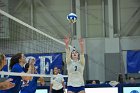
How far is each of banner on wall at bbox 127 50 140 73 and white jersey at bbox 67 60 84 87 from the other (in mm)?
8528

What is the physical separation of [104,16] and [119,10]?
30.5 inches

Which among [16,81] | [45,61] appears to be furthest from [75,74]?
[45,61]

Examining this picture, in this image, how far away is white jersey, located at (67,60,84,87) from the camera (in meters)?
7.62

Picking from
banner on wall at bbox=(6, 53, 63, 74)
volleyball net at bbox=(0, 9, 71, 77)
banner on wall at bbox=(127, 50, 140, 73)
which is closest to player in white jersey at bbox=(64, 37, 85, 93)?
banner on wall at bbox=(6, 53, 63, 74)

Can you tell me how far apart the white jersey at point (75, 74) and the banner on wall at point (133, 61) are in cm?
853

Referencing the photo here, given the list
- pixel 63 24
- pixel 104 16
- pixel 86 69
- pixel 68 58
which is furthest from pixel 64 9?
pixel 68 58

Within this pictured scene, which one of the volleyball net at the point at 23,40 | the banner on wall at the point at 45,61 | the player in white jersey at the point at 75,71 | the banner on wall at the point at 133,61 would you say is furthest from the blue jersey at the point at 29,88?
the banner on wall at the point at 133,61

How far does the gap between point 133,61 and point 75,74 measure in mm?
8669

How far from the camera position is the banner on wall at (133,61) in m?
15.9

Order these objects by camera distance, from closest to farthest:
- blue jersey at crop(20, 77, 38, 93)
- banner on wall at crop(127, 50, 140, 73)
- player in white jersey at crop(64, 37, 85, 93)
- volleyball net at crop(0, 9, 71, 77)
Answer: player in white jersey at crop(64, 37, 85, 93)
blue jersey at crop(20, 77, 38, 93)
banner on wall at crop(127, 50, 140, 73)
volleyball net at crop(0, 9, 71, 77)

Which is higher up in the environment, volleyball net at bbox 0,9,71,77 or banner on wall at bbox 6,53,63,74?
volleyball net at bbox 0,9,71,77

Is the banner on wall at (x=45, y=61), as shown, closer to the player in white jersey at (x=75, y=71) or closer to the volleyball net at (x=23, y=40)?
the volleyball net at (x=23, y=40)

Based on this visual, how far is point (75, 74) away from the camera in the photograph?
7.70 metres

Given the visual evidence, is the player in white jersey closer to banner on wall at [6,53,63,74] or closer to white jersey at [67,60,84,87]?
white jersey at [67,60,84,87]
